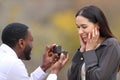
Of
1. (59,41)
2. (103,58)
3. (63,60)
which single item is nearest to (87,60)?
(103,58)

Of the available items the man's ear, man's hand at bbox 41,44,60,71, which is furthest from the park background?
the man's ear

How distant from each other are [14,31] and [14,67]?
0.34 metres

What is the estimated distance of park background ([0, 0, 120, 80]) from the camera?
7.48m

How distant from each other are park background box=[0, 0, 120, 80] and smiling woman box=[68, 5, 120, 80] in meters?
3.97

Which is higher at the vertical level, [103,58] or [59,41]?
[103,58]

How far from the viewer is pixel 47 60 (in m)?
3.82

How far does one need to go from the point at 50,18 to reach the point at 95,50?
4.35 metres

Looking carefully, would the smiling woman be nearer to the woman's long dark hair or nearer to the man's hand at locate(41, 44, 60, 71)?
the woman's long dark hair

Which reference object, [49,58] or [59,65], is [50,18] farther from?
[59,65]

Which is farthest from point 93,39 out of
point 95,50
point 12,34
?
point 12,34

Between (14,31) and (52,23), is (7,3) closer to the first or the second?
(52,23)

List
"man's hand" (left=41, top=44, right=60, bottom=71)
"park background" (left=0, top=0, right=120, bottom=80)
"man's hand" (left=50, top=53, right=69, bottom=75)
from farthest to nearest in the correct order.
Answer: "park background" (left=0, top=0, right=120, bottom=80) < "man's hand" (left=41, top=44, right=60, bottom=71) < "man's hand" (left=50, top=53, right=69, bottom=75)

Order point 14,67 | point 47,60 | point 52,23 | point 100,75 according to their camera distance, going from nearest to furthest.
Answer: point 100,75
point 14,67
point 47,60
point 52,23

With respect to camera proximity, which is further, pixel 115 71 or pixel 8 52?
pixel 8 52
